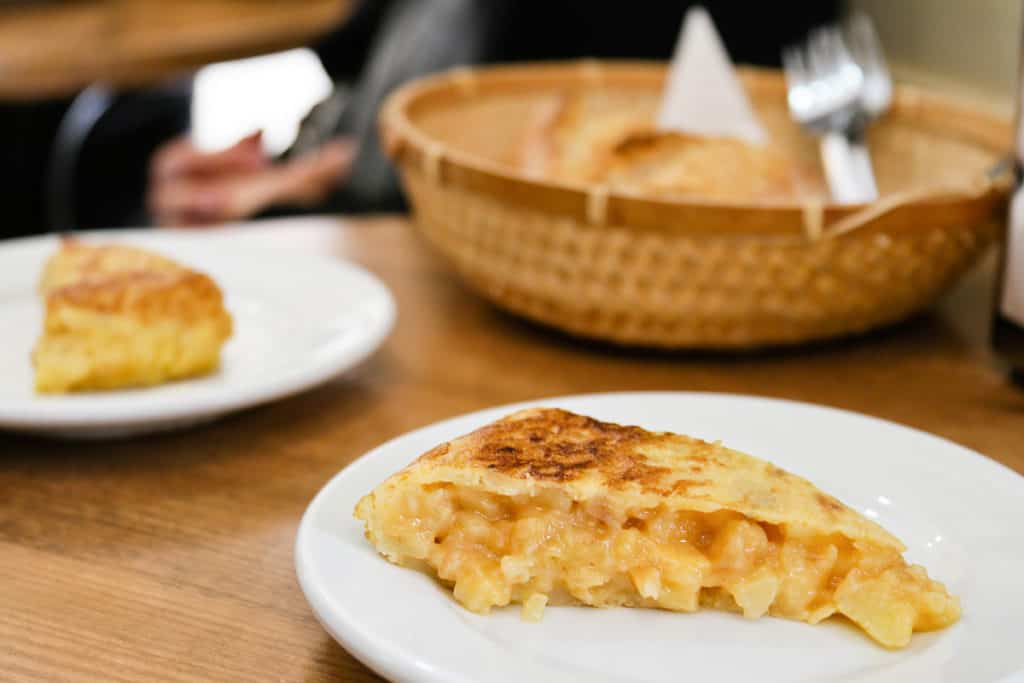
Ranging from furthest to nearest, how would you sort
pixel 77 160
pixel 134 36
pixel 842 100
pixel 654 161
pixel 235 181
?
pixel 77 160
pixel 134 36
pixel 235 181
pixel 842 100
pixel 654 161

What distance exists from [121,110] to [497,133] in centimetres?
277

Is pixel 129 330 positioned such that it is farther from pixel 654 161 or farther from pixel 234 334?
pixel 654 161

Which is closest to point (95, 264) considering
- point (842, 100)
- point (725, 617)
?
point (725, 617)

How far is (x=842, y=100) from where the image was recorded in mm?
1682

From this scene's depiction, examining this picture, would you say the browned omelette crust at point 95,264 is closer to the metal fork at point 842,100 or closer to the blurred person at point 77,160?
the metal fork at point 842,100

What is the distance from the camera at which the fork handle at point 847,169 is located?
59.1 inches

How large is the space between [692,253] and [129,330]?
0.54m

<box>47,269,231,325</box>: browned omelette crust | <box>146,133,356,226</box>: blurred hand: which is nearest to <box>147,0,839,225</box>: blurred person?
<box>146,133,356,226</box>: blurred hand

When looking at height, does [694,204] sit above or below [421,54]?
above

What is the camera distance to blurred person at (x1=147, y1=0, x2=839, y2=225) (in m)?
2.67

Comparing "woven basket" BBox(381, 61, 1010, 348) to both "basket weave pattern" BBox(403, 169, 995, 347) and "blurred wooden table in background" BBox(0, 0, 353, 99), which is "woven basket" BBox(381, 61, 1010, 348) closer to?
"basket weave pattern" BBox(403, 169, 995, 347)

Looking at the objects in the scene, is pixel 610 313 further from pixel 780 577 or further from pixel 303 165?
pixel 303 165

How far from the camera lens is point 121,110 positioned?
13.4 ft

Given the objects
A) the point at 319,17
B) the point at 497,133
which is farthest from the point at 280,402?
the point at 319,17
